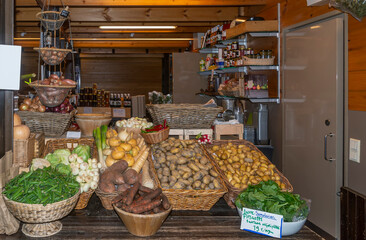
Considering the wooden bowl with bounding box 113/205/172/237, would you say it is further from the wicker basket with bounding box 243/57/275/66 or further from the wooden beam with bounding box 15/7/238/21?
the wooden beam with bounding box 15/7/238/21

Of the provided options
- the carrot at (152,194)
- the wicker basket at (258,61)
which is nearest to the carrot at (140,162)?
the carrot at (152,194)

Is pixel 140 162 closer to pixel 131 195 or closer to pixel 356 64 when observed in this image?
pixel 131 195

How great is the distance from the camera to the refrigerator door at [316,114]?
3.66 m

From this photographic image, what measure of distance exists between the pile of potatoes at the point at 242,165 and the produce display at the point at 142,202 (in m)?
0.77

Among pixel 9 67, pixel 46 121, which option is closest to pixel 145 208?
pixel 9 67

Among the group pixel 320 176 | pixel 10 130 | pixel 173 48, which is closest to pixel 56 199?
pixel 10 130

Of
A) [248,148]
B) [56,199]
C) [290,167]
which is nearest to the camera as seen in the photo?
[56,199]

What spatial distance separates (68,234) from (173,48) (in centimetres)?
1021

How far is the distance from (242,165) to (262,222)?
965mm

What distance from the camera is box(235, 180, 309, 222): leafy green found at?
2.09 meters

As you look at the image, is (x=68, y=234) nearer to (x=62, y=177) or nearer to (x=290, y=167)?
(x=62, y=177)

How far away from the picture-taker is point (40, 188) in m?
2.02

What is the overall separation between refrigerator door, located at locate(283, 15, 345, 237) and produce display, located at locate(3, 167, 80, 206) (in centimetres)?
260

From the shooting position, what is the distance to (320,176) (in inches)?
156
